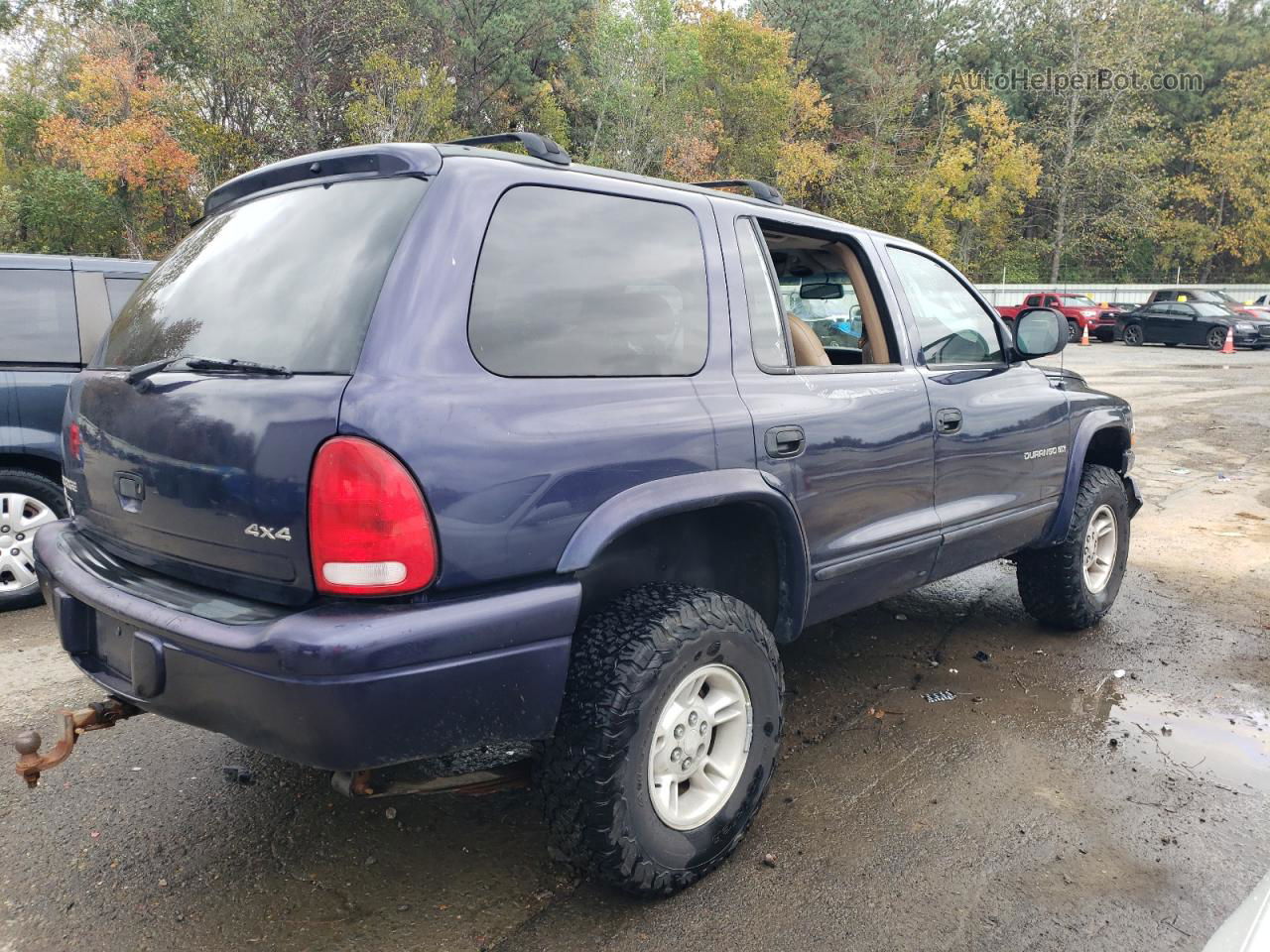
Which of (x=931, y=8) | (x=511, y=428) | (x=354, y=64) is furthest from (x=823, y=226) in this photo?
(x=931, y=8)

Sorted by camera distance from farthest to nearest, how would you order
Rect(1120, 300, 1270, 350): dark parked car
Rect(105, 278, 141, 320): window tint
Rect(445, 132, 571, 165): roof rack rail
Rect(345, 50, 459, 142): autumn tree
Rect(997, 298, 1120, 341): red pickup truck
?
Rect(997, 298, 1120, 341): red pickup truck < Rect(1120, 300, 1270, 350): dark parked car < Rect(345, 50, 459, 142): autumn tree < Rect(105, 278, 141, 320): window tint < Rect(445, 132, 571, 165): roof rack rail

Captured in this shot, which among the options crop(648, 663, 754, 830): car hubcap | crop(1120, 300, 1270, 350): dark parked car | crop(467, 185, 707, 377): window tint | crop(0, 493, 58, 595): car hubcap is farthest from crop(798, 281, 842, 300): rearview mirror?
crop(1120, 300, 1270, 350): dark parked car

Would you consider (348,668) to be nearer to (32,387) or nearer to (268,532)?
(268,532)

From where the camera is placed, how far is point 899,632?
4.66 metres

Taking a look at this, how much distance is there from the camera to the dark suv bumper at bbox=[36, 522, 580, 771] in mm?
1925

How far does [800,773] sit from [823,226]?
1935 mm

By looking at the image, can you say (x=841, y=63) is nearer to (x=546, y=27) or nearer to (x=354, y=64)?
(x=546, y=27)

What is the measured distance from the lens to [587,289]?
2467 mm

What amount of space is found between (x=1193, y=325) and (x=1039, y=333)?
25105mm

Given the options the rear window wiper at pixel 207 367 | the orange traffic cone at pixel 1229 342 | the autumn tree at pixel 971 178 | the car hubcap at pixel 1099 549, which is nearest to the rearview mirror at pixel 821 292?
the car hubcap at pixel 1099 549

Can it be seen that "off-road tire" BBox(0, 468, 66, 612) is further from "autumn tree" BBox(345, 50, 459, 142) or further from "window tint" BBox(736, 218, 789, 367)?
"autumn tree" BBox(345, 50, 459, 142)

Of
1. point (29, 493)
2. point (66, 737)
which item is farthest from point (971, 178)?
point (66, 737)

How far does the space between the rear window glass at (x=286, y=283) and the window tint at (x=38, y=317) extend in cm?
259

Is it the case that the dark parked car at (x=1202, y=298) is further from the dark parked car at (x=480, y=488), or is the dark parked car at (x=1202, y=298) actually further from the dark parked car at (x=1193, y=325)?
the dark parked car at (x=480, y=488)
